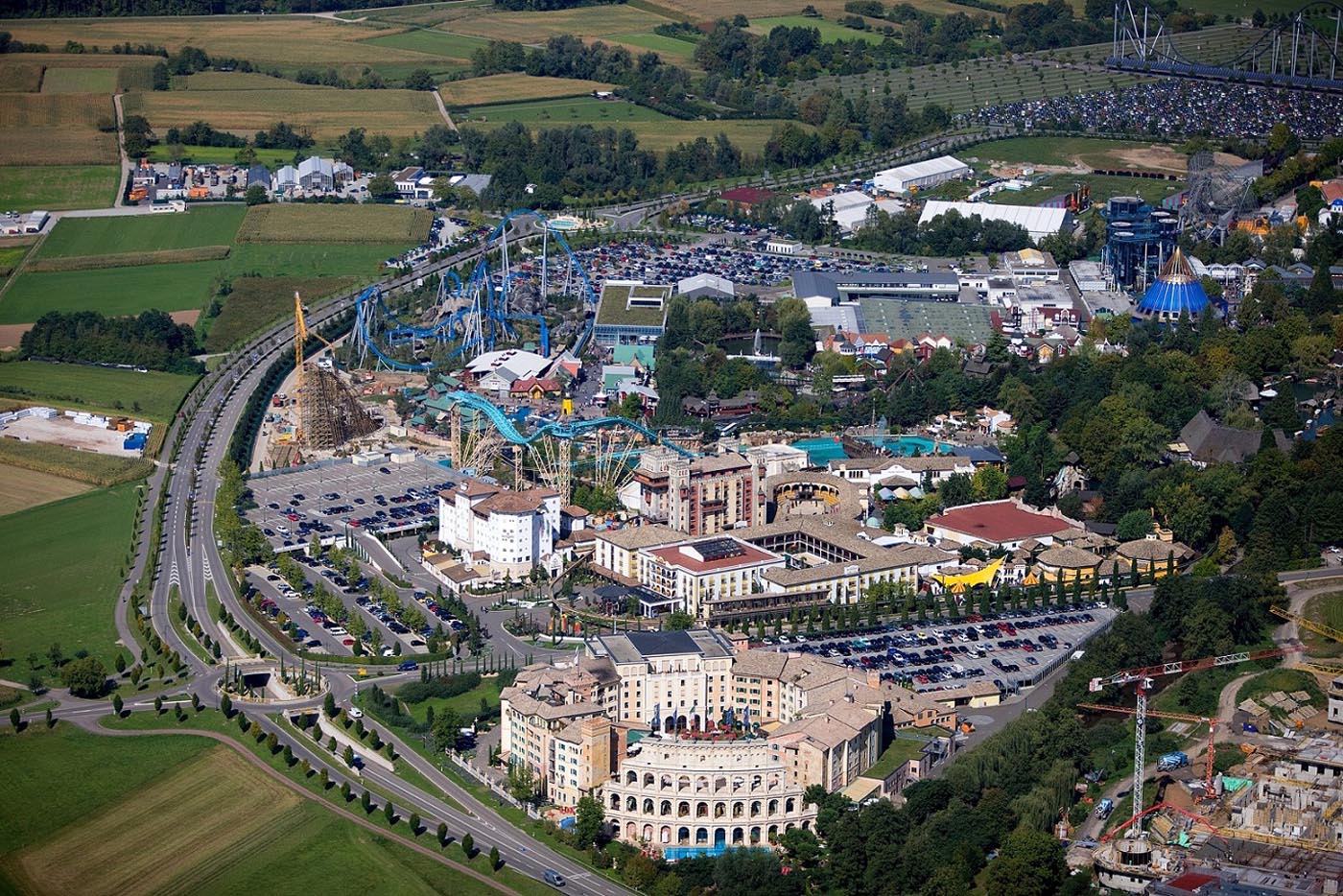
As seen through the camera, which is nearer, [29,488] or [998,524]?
[998,524]

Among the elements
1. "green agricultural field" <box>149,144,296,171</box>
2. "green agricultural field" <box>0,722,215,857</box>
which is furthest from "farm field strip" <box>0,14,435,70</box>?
"green agricultural field" <box>0,722,215,857</box>

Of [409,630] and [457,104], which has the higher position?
[457,104]

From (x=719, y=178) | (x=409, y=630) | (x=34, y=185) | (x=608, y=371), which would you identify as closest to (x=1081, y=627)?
(x=409, y=630)

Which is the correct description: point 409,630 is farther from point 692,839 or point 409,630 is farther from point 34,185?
point 34,185

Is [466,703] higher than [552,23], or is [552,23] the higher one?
[552,23]

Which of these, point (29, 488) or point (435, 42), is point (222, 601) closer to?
point (29, 488)

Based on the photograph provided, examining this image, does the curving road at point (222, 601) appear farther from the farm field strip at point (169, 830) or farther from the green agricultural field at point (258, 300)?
the farm field strip at point (169, 830)

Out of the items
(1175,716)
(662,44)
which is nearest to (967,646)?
(1175,716)
